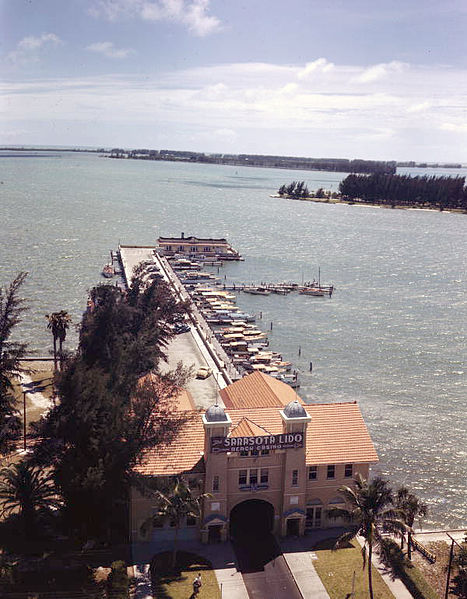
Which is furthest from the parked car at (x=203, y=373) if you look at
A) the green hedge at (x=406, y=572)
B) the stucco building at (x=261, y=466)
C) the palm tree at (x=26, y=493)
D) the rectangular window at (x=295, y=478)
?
the green hedge at (x=406, y=572)

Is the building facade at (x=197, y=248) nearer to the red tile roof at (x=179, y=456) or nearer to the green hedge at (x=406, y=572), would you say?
the red tile roof at (x=179, y=456)

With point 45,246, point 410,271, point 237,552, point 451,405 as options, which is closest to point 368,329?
point 451,405

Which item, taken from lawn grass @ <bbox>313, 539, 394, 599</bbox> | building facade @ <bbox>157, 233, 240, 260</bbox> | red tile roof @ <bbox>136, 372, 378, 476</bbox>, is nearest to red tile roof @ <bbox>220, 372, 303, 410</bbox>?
red tile roof @ <bbox>136, 372, 378, 476</bbox>

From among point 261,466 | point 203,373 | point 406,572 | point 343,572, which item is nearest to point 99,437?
point 261,466

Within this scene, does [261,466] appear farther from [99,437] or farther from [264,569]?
[99,437]

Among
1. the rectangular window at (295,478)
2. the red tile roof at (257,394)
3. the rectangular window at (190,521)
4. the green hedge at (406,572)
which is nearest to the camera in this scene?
the green hedge at (406,572)

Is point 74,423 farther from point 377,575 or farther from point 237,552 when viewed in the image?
point 377,575
